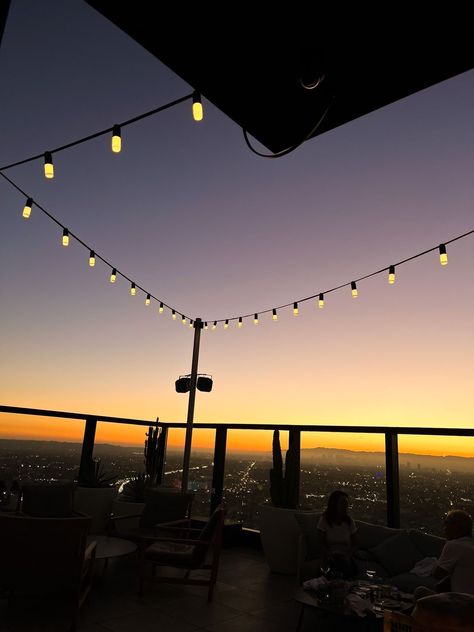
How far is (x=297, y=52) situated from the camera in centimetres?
250

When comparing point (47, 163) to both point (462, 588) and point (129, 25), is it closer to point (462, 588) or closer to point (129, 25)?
point (129, 25)

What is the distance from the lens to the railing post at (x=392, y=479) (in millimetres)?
4360

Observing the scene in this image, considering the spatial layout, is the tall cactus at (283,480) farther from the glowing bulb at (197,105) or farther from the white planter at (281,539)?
the glowing bulb at (197,105)

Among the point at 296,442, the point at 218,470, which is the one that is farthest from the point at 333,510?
the point at 218,470

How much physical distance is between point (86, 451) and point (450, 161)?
577 centimetres

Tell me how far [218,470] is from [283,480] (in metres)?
1.39

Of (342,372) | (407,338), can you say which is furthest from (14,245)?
(407,338)

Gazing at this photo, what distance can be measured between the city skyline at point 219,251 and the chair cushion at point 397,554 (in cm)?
103

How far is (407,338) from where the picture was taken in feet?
21.4

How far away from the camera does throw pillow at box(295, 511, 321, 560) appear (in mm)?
4016

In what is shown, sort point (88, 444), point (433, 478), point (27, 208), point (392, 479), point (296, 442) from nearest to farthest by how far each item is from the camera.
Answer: point (27, 208)
point (433, 478)
point (392, 479)
point (296, 442)
point (88, 444)

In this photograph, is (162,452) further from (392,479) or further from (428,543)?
(428,543)

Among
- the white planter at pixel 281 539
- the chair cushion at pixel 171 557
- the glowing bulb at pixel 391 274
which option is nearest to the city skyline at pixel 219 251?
the glowing bulb at pixel 391 274

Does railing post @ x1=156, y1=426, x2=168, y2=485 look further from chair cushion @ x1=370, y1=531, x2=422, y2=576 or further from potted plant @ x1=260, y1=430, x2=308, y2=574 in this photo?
chair cushion @ x1=370, y1=531, x2=422, y2=576
